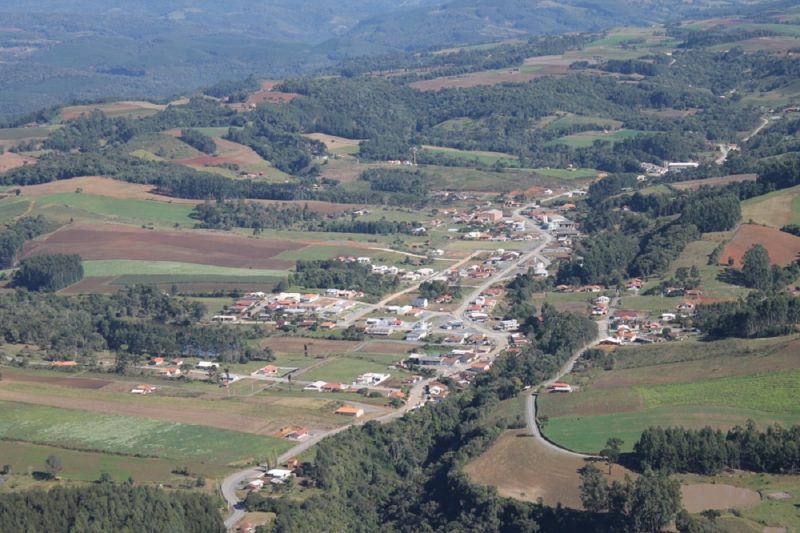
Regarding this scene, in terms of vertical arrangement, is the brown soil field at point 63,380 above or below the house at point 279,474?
below

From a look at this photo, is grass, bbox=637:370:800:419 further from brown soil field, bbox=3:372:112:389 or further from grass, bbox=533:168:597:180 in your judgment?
grass, bbox=533:168:597:180

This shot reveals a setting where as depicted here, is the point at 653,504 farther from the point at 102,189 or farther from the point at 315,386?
the point at 102,189

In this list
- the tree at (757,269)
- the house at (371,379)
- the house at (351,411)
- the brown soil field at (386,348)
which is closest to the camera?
the house at (351,411)

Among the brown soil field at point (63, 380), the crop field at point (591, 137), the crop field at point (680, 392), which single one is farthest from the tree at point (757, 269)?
the crop field at point (591, 137)

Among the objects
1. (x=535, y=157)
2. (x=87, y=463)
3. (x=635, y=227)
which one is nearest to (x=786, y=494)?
(x=87, y=463)

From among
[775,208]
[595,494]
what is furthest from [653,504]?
[775,208]

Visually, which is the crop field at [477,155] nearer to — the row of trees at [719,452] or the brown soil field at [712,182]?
the brown soil field at [712,182]

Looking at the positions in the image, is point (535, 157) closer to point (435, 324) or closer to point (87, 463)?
point (435, 324)
